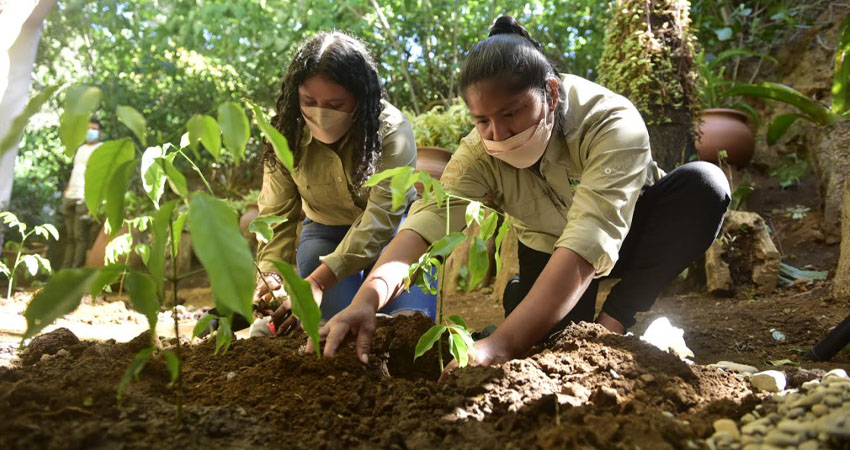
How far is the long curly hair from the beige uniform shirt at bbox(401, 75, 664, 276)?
0.40 m

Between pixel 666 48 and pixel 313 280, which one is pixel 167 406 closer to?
pixel 313 280

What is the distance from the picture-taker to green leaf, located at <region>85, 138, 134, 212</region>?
3.25 feet

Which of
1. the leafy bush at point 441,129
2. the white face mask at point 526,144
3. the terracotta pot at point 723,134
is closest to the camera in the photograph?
the white face mask at point 526,144

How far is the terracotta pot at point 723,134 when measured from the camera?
4.37 m

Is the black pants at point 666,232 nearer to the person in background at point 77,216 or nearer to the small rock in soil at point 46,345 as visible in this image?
the small rock in soil at point 46,345

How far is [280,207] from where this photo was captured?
98.6 inches

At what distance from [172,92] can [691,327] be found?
237 inches

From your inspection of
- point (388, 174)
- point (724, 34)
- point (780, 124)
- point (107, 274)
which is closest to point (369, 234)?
point (388, 174)

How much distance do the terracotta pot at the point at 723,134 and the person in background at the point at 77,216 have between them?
5360 millimetres

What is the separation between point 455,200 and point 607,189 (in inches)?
19.3

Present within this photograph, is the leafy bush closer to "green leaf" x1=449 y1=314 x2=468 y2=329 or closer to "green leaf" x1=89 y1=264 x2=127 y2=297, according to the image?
"green leaf" x1=449 y1=314 x2=468 y2=329

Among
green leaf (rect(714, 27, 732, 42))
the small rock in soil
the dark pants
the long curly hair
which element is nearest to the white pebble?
the long curly hair

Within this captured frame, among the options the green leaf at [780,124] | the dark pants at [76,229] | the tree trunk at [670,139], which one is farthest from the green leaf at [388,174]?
the dark pants at [76,229]

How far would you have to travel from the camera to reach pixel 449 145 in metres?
4.54
